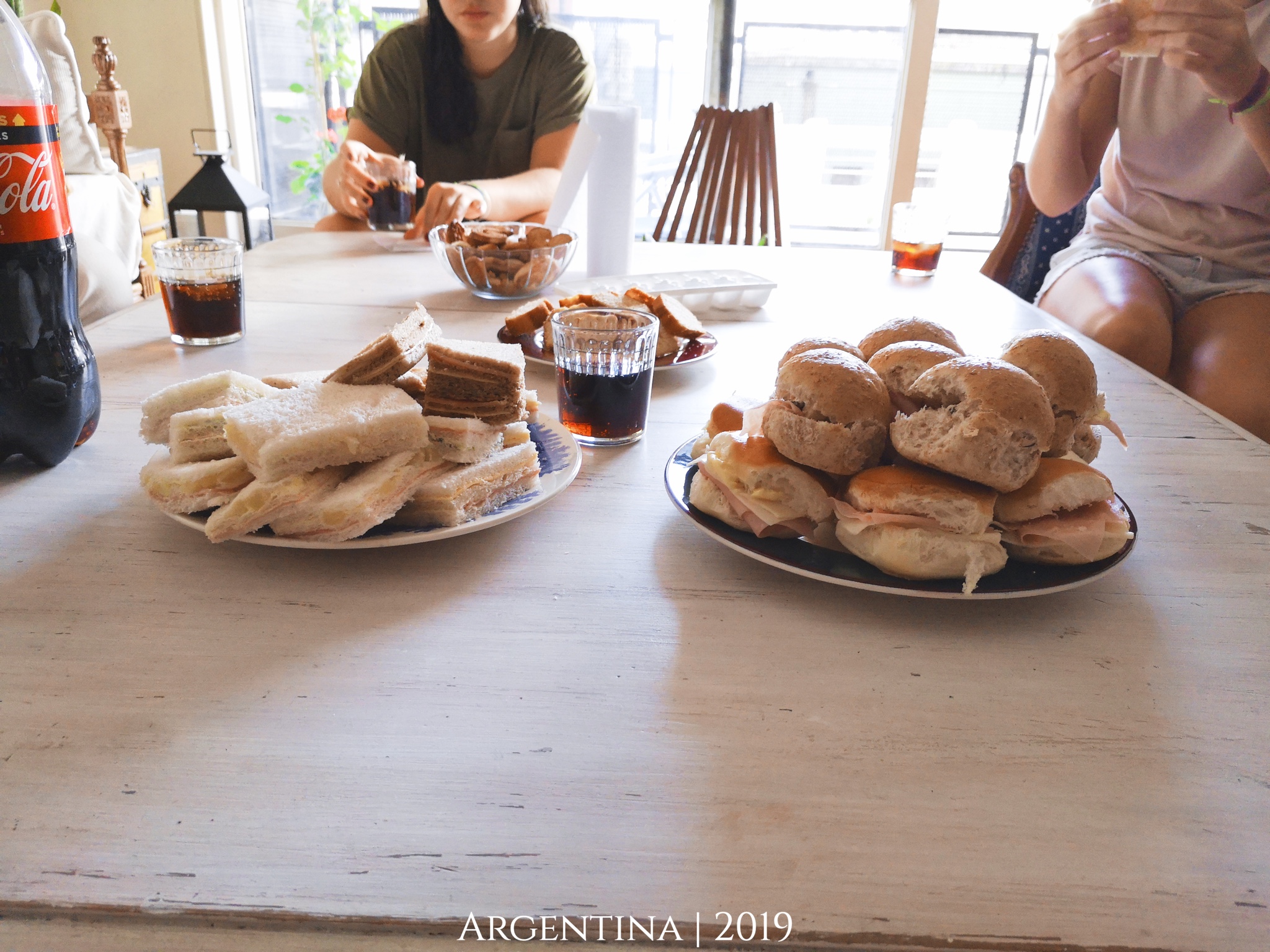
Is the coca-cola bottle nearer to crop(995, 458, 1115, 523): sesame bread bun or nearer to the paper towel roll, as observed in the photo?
crop(995, 458, 1115, 523): sesame bread bun

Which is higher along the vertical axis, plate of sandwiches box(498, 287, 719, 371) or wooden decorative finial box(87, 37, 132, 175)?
wooden decorative finial box(87, 37, 132, 175)

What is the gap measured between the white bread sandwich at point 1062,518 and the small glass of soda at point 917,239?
1.21 metres

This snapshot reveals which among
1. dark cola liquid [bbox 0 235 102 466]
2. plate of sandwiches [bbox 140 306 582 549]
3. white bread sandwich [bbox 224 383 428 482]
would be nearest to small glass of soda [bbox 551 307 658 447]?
plate of sandwiches [bbox 140 306 582 549]

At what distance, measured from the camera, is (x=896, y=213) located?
5.75 ft

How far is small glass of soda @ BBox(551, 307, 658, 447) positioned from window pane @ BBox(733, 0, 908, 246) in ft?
9.38

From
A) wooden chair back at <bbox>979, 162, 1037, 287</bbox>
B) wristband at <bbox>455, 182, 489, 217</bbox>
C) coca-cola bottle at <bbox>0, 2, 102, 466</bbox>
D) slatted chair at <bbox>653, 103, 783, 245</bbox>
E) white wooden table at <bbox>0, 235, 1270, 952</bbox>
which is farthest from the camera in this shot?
slatted chair at <bbox>653, 103, 783, 245</bbox>

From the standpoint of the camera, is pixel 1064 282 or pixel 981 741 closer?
pixel 981 741

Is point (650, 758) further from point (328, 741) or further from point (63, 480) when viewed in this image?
point (63, 480)

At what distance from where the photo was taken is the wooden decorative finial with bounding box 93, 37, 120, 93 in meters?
3.00

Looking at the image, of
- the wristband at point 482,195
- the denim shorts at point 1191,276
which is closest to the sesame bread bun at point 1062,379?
the denim shorts at point 1191,276

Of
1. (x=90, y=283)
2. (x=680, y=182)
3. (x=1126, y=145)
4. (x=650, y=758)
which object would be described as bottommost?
(x=90, y=283)

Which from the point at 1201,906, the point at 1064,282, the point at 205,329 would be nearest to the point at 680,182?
the point at 1064,282

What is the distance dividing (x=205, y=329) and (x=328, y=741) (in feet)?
2.92

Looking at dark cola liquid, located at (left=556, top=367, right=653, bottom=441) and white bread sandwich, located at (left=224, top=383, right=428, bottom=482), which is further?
dark cola liquid, located at (left=556, top=367, right=653, bottom=441)
